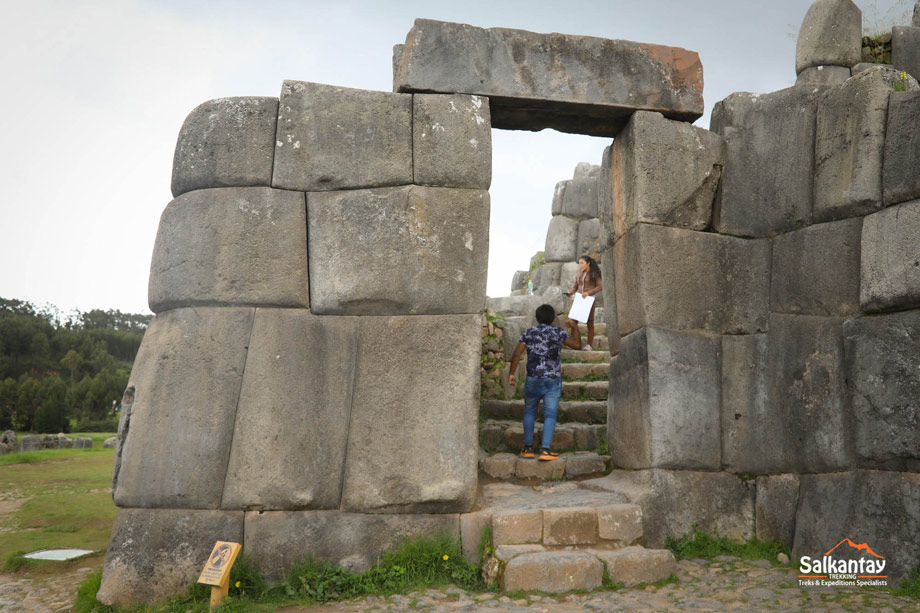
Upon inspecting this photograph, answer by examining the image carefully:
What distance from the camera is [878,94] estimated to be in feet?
16.5

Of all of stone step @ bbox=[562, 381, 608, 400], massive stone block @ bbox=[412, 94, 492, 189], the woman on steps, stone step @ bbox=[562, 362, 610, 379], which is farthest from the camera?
the woman on steps

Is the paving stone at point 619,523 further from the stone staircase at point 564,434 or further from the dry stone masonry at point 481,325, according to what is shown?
the stone staircase at point 564,434

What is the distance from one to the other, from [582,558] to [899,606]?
1872 mm

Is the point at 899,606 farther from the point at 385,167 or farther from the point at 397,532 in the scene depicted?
the point at 385,167

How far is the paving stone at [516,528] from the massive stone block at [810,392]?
215 cm

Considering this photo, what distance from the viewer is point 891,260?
4707 millimetres

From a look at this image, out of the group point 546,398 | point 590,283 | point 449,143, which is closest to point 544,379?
point 546,398

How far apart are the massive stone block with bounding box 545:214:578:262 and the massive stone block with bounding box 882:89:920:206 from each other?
11.9 meters

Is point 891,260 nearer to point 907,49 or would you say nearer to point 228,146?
point 907,49

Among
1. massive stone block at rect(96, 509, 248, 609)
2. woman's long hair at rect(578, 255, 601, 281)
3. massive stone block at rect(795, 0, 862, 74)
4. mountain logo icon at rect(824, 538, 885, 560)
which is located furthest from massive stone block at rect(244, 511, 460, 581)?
massive stone block at rect(795, 0, 862, 74)

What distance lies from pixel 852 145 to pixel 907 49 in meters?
2.70

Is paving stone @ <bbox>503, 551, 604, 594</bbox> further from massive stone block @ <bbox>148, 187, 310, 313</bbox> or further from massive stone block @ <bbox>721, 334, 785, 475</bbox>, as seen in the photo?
massive stone block @ <bbox>148, 187, 310, 313</bbox>

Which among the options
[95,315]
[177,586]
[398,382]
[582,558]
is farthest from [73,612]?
[95,315]

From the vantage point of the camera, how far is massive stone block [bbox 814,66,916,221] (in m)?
5.00
